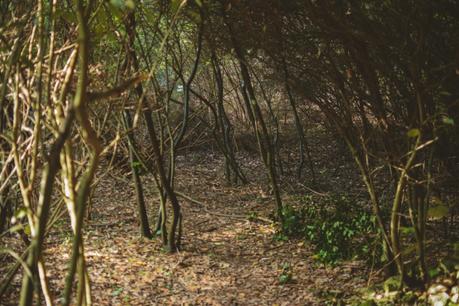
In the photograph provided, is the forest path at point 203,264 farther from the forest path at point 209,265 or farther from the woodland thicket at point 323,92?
the woodland thicket at point 323,92

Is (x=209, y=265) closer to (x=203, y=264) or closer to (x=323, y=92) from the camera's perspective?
(x=203, y=264)

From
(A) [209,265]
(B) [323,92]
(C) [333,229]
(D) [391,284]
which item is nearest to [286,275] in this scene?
(A) [209,265]

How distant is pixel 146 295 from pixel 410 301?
7.64 feet

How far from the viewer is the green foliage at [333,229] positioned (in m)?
5.55

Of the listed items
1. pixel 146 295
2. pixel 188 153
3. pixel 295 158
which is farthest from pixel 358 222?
pixel 188 153

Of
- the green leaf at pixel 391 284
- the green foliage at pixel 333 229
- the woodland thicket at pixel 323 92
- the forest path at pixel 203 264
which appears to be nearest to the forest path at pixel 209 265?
the forest path at pixel 203 264

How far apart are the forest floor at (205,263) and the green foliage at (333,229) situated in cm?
13

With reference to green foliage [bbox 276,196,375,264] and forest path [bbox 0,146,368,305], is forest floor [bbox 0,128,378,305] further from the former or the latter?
green foliage [bbox 276,196,375,264]

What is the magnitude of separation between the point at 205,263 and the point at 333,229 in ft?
4.94

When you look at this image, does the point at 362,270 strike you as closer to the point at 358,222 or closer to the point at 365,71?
the point at 358,222

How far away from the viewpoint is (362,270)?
203 inches

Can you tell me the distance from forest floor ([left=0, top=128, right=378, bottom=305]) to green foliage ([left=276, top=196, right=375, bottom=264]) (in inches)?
5.2

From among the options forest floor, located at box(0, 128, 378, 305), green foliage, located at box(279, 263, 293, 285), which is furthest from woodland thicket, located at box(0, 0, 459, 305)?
green foliage, located at box(279, 263, 293, 285)

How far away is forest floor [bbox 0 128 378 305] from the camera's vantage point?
487 centimetres
